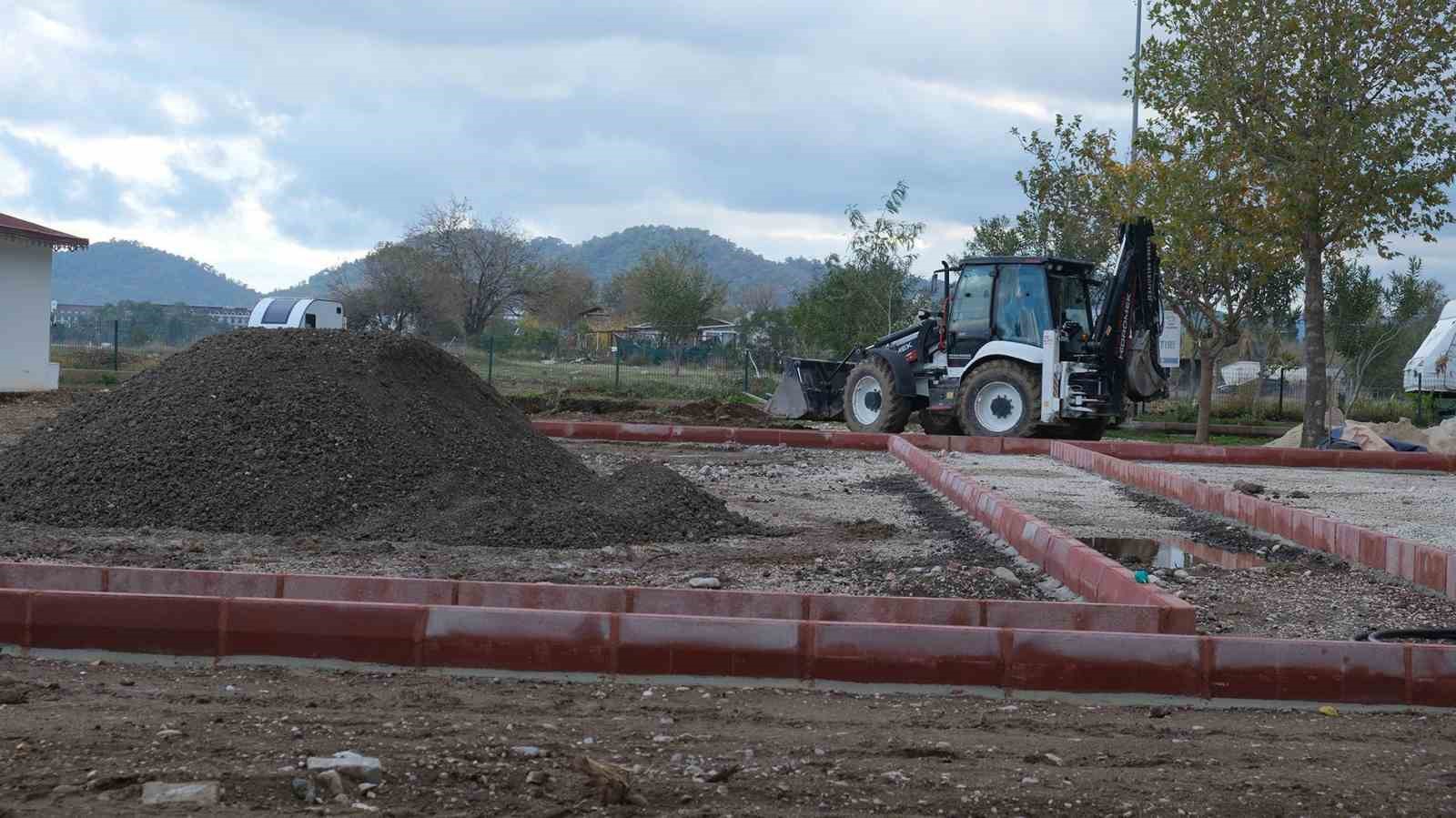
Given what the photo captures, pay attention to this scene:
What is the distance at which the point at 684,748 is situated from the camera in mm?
4516

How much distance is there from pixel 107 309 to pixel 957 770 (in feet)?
204

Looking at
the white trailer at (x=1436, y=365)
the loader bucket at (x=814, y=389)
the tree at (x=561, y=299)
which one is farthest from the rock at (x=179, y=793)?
the tree at (x=561, y=299)

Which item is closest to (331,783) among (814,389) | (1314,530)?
(1314,530)

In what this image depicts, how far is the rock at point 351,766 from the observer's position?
13.2ft

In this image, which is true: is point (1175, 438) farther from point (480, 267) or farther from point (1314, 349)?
point (480, 267)

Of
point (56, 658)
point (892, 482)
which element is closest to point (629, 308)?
point (892, 482)

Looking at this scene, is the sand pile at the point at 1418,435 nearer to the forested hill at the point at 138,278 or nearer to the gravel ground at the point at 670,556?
the gravel ground at the point at 670,556

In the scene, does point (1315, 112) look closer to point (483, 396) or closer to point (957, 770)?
point (483, 396)

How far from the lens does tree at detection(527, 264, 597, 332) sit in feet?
191

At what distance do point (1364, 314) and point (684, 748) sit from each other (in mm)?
30545

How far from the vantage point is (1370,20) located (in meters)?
19.1

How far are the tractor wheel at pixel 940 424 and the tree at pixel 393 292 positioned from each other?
30393 mm

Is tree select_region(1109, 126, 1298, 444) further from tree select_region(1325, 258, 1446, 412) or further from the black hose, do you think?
the black hose

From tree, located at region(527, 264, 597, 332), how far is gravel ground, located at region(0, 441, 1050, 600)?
1834 inches
